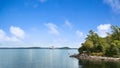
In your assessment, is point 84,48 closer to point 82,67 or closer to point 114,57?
point 114,57

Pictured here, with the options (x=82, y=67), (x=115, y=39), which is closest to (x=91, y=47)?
(x=115, y=39)

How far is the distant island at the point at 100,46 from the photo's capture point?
133625mm

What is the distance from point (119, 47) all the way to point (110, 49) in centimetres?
510

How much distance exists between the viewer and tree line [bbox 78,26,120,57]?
13565 centimetres

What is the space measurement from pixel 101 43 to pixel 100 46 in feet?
6.01

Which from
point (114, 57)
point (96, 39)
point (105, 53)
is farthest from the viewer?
point (96, 39)

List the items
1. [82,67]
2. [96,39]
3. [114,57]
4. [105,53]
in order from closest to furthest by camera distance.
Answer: [82,67]
[114,57]
[105,53]
[96,39]

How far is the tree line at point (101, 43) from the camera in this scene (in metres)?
136

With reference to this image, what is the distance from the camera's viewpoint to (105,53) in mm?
138500

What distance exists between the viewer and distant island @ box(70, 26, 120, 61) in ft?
438

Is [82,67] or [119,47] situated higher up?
[119,47]

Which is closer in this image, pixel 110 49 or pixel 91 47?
pixel 110 49

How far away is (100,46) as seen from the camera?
145 metres

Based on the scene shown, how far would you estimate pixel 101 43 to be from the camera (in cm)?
14475
